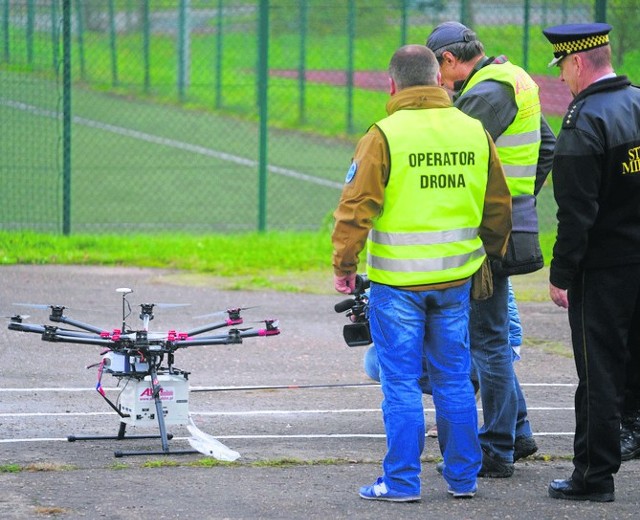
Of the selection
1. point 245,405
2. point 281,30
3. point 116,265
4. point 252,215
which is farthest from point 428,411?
point 281,30

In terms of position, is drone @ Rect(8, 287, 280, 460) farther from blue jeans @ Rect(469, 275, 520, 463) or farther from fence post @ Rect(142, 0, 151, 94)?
fence post @ Rect(142, 0, 151, 94)

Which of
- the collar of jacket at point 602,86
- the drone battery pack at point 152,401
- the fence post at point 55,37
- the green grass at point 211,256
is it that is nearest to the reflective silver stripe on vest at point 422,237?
the collar of jacket at point 602,86

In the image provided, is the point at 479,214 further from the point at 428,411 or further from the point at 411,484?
the point at 428,411

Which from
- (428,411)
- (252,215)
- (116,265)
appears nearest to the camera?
(428,411)

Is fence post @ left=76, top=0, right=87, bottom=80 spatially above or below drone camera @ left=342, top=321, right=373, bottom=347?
above

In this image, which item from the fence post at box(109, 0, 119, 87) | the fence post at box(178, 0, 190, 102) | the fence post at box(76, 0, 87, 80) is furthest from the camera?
the fence post at box(76, 0, 87, 80)

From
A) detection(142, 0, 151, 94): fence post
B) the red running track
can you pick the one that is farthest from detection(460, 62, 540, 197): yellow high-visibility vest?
the red running track

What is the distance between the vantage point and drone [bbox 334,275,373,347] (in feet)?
21.2

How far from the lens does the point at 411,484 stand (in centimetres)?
597

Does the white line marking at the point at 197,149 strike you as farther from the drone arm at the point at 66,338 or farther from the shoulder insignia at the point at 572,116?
the shoulder insignia at the point at 572,116

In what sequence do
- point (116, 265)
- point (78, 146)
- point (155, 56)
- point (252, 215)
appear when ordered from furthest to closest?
point (78, 146) < point (155, 56) < point (252, 215) < point (116, 265)

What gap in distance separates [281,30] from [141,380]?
44.2 feet

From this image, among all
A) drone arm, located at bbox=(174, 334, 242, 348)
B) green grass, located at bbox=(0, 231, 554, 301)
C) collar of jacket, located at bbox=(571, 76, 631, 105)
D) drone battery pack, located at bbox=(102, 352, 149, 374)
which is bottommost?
green grass, located at bbox=(0, 231, 554, 301)

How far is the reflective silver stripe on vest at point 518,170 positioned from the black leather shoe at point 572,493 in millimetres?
1531
